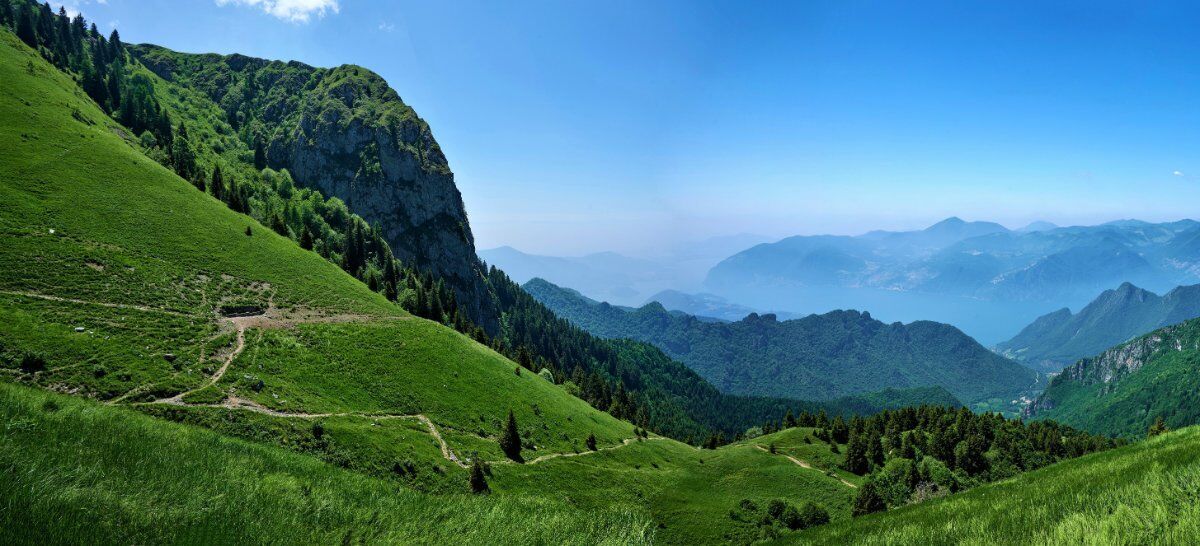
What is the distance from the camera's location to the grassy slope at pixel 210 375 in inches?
337

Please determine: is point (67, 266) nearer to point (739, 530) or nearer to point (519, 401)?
point (519, 401)

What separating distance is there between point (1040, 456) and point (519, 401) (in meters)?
130

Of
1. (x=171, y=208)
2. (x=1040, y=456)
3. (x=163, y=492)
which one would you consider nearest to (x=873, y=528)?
(x=163, y=492)

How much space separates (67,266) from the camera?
46938 millimetres

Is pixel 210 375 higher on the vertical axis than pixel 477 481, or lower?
higher

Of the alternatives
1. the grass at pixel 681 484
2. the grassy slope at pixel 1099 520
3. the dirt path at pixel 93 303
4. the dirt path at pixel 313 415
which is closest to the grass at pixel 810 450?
the grass at pixel 681 484

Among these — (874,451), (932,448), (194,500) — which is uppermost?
(194,500)

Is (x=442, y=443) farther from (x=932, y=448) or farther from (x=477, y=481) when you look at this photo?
(x=932, y=448)

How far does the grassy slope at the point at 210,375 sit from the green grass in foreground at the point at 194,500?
49 millimetres

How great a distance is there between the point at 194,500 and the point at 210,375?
42778 mm

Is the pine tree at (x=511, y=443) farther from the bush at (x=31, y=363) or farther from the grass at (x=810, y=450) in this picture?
the grass at (x=810, y=450)

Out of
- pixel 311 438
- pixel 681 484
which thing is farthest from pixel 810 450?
pixel 311 438

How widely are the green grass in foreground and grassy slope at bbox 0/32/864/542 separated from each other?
0.16ft

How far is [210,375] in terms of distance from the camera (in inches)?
1638
